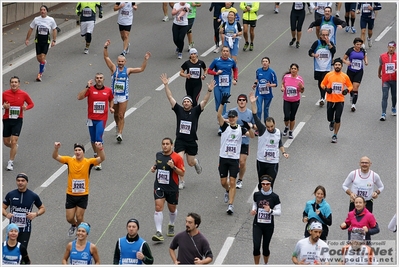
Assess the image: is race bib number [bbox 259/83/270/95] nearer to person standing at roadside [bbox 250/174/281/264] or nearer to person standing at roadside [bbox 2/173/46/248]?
person standing at roadside [bbox 250/174/281/264]

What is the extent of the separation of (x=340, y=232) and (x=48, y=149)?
6563mm

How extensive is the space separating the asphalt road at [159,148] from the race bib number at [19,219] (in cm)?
72

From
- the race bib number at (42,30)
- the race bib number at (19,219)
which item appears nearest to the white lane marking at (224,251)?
the race bib number at (19,219)

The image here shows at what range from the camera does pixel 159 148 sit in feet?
69.7

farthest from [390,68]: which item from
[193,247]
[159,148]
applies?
[193,247]

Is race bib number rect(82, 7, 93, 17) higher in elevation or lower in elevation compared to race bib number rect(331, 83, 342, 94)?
lower

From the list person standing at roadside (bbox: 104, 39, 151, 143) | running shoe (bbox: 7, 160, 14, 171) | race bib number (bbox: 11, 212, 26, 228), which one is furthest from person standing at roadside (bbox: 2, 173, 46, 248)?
person standing at roadside (bbox: 104, 39, 151, 143)

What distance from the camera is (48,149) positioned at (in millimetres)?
21000

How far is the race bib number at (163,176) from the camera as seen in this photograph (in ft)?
55.7

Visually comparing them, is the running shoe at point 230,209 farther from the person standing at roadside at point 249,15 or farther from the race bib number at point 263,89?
the person standing at roadside at point 249,15

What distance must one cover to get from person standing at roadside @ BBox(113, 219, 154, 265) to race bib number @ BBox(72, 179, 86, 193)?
253 centimetres

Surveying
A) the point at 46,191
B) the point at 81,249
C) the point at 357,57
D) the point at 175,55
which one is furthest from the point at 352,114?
the point at 81,249

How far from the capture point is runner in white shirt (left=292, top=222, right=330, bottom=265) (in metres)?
14.8

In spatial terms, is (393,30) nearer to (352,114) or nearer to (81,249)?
(352,114)
